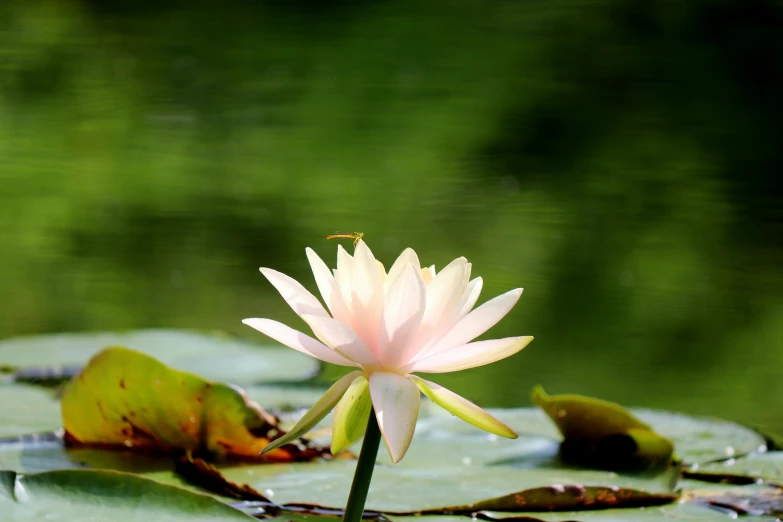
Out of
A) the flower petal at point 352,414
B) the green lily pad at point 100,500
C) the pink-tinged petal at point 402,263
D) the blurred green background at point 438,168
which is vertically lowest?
the green lily pad at point 100,500

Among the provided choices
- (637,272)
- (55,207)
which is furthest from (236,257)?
(637,272)

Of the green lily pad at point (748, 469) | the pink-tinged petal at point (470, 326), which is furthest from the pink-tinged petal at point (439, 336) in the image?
the green lily pad at point (748, 469)

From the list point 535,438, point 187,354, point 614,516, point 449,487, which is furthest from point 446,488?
point 187,354

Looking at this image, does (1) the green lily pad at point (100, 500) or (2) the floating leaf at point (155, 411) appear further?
(2) the floating leaf at point (155, 411)

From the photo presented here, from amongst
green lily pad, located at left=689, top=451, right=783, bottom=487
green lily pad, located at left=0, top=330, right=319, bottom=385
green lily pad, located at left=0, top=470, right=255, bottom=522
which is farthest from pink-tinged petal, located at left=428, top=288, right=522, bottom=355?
green lily pad, located at left=0, top=330, right=319, bottom=385

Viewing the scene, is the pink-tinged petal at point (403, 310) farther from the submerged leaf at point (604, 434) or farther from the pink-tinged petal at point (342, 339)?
the submerged leaf at point (604, 434)

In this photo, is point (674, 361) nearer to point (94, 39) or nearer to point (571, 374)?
point (571, 374)
